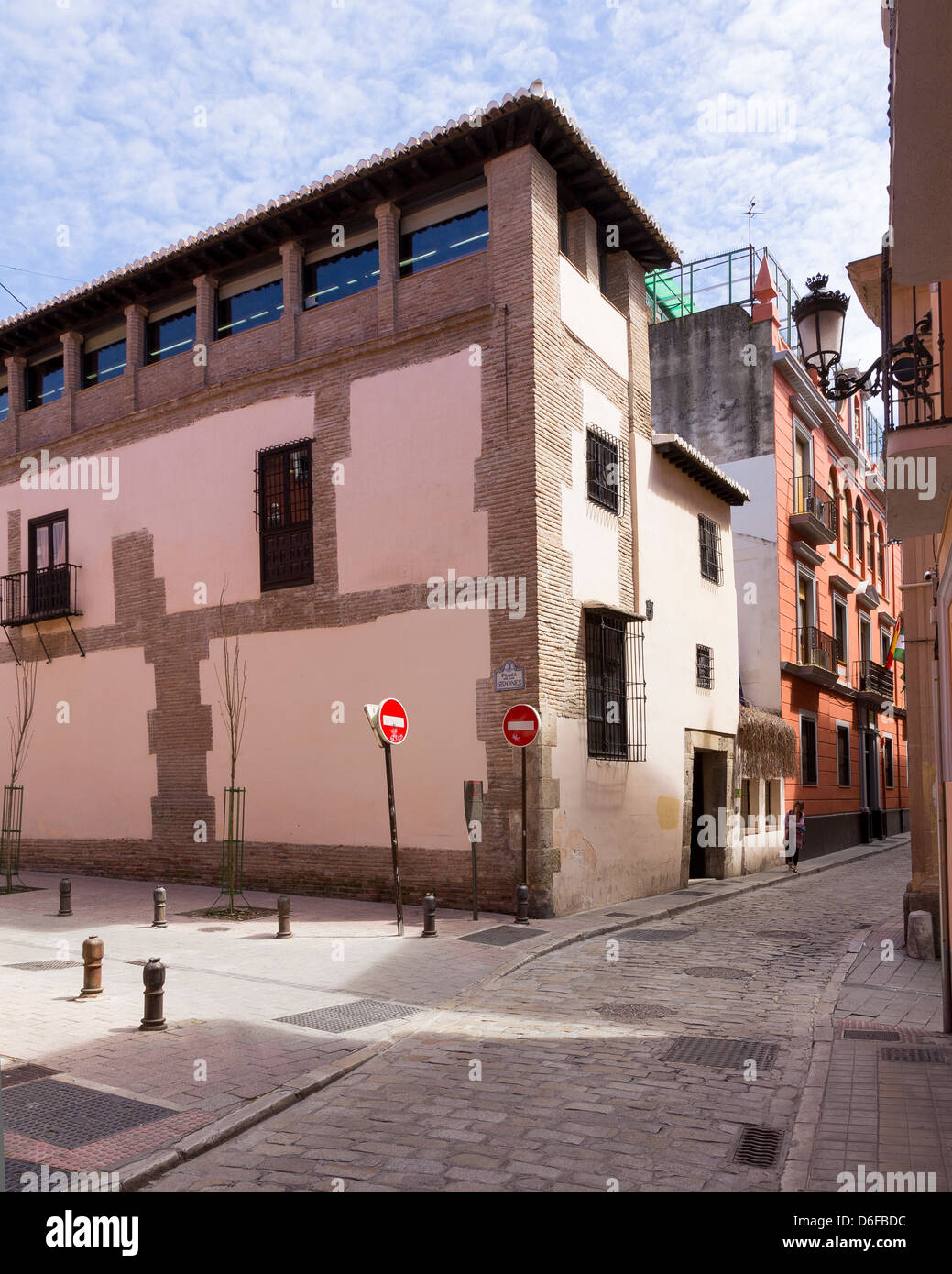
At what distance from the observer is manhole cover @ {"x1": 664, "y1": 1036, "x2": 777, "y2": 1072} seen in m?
6.67

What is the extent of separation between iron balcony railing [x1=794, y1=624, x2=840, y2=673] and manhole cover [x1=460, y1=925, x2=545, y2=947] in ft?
47.0

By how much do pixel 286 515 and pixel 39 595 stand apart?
6.41 metres

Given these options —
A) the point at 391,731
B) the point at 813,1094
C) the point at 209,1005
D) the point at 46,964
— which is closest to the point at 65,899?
the point at 46,964

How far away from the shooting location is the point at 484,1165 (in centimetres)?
476

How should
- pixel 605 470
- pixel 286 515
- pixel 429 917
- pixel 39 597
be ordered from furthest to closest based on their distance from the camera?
pixel 39 597 → pixel 286 515 → pixel 605 470 → pixel 429 917

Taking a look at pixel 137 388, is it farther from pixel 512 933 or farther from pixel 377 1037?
pixel 377 1037

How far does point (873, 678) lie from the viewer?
31.6 metres

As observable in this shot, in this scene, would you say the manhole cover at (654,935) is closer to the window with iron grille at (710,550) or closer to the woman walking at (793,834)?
the window with iron grille at (710,550)

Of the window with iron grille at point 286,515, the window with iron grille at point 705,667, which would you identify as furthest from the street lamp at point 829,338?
the window with iron grille at point 705,667

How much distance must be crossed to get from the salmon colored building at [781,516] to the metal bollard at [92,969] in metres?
14.7

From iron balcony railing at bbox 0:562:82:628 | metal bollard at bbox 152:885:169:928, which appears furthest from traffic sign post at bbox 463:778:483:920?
iron balcony railing at bbox 0:562:82:628

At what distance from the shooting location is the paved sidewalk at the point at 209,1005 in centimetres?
542

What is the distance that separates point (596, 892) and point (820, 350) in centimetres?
816

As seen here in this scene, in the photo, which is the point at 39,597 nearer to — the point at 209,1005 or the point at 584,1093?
the point at 209,1005
